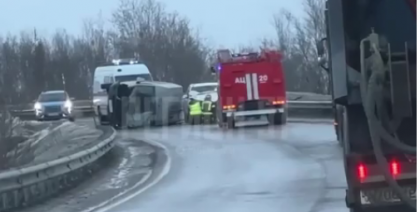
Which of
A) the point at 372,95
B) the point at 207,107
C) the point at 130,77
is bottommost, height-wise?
the point at 207,107

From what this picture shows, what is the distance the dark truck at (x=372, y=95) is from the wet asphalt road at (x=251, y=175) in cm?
509

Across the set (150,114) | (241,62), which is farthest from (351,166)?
(150,114)

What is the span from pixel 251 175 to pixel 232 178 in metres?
0.51

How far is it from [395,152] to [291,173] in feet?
36.5

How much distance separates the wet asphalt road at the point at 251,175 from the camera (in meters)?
14.6

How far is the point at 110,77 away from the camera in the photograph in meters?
43.5

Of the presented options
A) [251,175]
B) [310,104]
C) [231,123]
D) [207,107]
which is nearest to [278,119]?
[231,123]

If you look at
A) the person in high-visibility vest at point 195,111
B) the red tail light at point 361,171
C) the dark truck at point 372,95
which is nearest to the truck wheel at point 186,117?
the person in high-visibility vest at point 195,111

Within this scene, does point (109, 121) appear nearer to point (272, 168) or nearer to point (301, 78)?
point (272, 168)

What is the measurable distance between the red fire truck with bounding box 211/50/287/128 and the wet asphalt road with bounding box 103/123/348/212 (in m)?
3.07

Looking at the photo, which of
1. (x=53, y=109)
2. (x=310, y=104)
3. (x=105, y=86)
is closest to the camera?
(x=310, y=104)

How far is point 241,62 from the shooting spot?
114 feet

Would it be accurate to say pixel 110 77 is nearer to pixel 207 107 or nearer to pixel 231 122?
pixel 207 107

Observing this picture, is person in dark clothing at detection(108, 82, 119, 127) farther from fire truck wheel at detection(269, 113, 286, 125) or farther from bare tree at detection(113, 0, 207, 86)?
bare tree at detection(113, 0, 207, 86)
